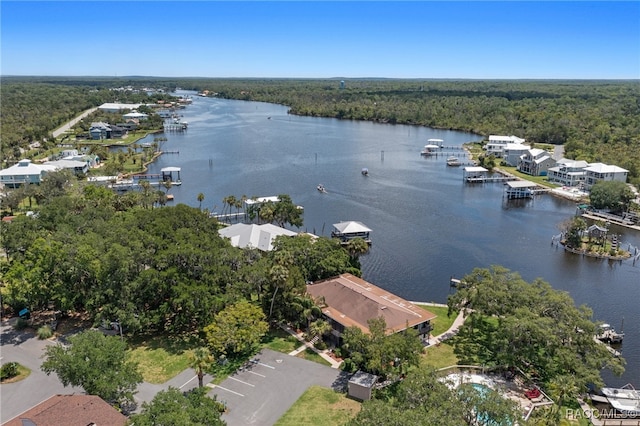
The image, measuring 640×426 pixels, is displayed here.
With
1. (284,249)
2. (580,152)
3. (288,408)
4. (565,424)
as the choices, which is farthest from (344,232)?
(580,152)

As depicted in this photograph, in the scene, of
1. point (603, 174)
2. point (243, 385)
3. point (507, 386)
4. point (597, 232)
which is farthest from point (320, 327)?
point (603, 174)

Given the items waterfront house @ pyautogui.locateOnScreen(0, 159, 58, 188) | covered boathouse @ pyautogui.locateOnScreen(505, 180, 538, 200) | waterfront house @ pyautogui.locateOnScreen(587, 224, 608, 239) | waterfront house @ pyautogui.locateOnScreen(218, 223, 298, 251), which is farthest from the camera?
covered boathouse @ pyautogui.locateOnScreen(505, 180, 538, 200)

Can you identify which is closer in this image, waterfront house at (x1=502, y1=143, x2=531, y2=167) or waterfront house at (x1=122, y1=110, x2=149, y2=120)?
waterfront house at (x1=502, y1=143, x2=531, y2=167)

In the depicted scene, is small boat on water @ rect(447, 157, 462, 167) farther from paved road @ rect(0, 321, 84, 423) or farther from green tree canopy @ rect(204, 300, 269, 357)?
paved road @ rect(0, 321, 84, 423)

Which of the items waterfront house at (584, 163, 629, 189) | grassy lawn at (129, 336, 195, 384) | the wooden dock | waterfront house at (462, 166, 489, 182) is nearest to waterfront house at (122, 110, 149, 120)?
waterfront house at (462, 166, 489, 182)

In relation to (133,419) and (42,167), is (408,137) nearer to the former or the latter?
(42,167)

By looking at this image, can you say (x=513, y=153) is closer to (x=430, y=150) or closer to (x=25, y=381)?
(x=430, y=150)
